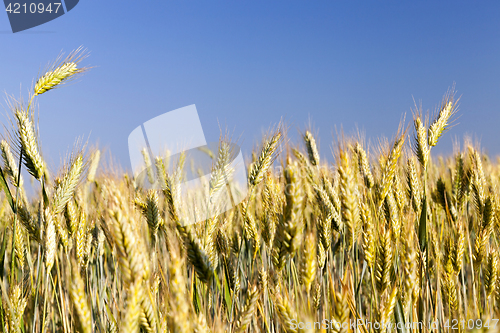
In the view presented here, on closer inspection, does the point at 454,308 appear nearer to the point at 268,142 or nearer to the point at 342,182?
the point at 342,182

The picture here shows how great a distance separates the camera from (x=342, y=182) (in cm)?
145

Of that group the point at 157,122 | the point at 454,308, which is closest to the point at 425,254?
the point at 454,308

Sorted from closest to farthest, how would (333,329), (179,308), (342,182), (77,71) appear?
1. (179,308)
2. (333,329)
3. (342,182)
4. (77,71)

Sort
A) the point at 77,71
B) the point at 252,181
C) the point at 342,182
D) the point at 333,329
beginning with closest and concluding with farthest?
the point at 333,329
the point at 342,182
the point at 252,181
the point at 77,71

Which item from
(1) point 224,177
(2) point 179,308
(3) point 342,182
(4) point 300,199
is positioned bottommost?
(2) point 179,308

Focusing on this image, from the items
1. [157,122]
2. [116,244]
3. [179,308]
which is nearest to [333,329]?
[179,308]

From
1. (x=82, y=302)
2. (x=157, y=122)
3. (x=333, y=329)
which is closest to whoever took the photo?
(x=82, y=302)

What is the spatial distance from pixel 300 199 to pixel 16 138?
1324 millimetres

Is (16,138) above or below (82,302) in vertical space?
above

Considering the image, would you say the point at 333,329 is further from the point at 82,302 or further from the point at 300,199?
the point at 82,302

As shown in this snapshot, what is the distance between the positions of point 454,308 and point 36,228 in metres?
2.13

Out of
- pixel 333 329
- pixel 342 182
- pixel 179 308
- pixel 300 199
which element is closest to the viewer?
pixel 179 308

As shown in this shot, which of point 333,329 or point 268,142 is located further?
point 268,142

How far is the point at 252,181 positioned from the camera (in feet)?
5.44
